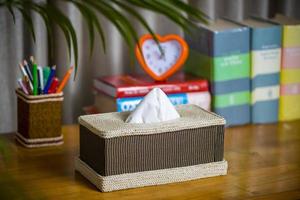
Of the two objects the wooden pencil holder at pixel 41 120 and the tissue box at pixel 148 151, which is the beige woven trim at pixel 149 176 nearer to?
the tissue box at pixel 148 151

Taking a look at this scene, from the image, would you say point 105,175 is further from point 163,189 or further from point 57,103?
point 57,103

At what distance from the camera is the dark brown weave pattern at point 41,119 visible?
1555 mm

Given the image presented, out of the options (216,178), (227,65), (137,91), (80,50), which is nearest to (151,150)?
(216,178)

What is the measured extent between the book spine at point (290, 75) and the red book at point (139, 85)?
Result: 0.73 ft

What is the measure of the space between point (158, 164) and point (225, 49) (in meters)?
0.47

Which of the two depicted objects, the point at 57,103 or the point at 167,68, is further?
the point at 167,68

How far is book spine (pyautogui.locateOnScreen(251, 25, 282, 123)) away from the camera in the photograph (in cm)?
176

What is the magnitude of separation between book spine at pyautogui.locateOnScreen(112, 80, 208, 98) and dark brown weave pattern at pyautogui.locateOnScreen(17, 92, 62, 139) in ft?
0.51

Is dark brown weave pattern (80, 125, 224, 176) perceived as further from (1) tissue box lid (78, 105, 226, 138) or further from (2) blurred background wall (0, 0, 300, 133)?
(2) blurred background wall (0, 0, 300, 133)

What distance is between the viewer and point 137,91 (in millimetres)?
1646

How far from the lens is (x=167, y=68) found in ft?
5.64

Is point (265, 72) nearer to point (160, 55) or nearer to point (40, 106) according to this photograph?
point (160, 55)

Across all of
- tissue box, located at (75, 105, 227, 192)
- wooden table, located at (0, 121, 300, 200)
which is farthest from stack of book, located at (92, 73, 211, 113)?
tissue box, located at (75, 105, 227, 192)

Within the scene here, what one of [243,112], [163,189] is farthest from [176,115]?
[243,112]
